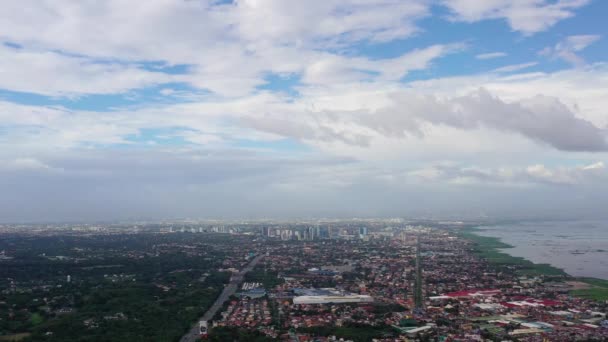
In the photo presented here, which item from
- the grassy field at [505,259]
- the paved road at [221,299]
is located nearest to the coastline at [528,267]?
the grassy field at [505,259]

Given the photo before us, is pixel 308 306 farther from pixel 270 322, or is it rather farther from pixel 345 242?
pixel 345 242

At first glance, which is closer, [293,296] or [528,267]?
[293,296]

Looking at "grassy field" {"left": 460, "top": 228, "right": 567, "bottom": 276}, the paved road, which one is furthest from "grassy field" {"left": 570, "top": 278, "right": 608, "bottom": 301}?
the paved road

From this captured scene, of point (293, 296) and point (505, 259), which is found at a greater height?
point (505, 259)

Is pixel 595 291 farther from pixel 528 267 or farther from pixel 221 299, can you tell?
pixel 221 299

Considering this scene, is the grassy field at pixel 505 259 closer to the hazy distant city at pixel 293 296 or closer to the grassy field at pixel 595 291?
the hazy distant city at pixel 293 296

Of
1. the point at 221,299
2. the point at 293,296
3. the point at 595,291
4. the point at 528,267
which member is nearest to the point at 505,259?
the point at 528,267
